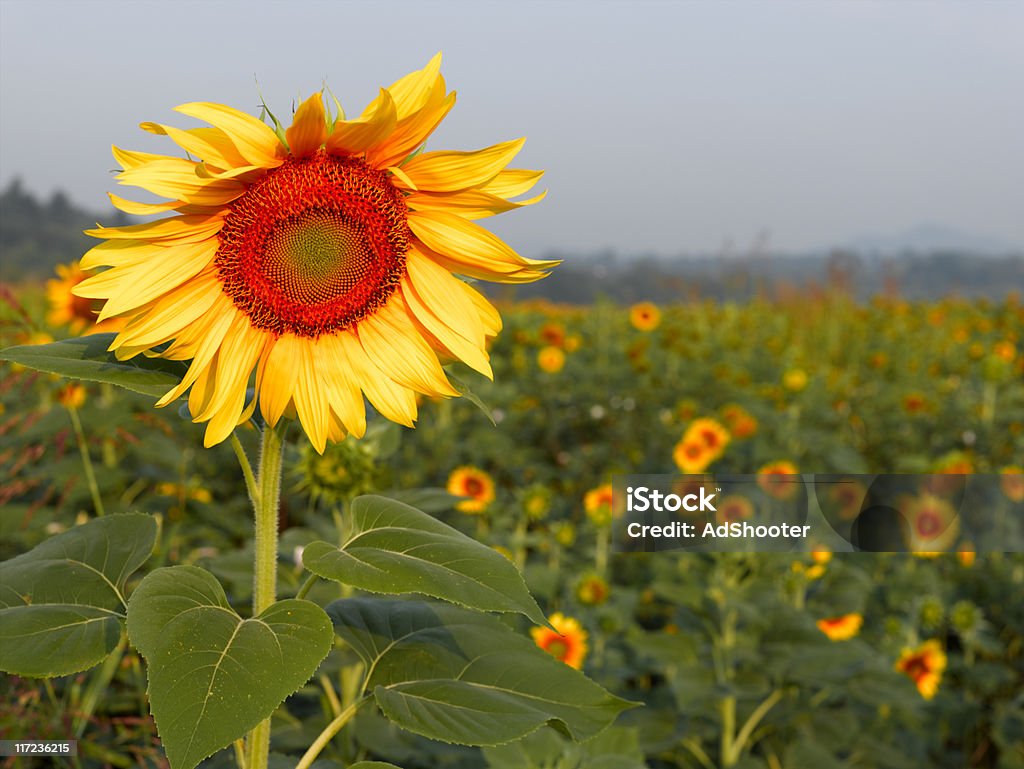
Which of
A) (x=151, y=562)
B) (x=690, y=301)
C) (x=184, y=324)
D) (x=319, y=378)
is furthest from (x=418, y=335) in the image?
(x=690, y=301)

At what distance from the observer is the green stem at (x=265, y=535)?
0.87 m

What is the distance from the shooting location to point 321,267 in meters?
0.87

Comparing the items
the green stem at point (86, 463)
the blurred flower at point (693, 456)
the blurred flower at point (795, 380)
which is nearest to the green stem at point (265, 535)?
the green stem at point (86, 463)

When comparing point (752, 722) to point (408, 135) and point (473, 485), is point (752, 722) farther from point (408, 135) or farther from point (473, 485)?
point (408, 135)

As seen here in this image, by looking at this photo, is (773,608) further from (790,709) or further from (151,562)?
(151,562)

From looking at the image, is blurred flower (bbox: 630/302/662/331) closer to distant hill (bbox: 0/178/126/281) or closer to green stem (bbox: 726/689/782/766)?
green stem (bbox: 726/689/782/766)

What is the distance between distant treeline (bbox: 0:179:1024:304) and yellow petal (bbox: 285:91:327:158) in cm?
23

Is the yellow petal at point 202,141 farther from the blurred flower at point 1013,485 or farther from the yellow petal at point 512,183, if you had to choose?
the blurred flower at point 1013,485

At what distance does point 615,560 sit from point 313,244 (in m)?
2.48

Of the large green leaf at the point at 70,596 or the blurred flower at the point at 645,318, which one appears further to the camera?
the blurred flower at the point at 645,318

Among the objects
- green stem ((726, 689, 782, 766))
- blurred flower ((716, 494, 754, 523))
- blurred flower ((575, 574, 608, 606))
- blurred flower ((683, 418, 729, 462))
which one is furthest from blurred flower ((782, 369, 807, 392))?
green stem ((726, 689, 782, 766))

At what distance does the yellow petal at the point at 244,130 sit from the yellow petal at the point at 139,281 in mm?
119

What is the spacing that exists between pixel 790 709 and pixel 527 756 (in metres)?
0.95

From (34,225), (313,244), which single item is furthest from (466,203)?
(34,225)
